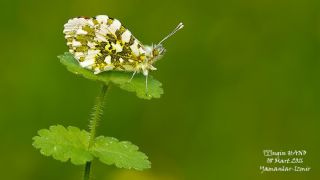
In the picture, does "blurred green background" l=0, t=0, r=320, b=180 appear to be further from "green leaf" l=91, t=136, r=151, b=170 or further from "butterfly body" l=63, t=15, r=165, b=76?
"green leaf" l=91, t=136, r=151, b=170

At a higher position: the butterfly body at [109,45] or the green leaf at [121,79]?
the butterfly body at [109,45]

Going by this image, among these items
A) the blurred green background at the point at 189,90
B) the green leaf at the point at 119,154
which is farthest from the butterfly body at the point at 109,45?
the blurred green background at the point at 189,90

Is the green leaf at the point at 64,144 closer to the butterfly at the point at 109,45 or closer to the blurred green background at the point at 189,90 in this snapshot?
the butterfly at the point at 109,45

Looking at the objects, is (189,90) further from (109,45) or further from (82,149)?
(82,149)

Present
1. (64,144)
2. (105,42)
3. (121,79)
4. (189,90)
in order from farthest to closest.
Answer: (189,90), (105,42), (121,79), (64,144)

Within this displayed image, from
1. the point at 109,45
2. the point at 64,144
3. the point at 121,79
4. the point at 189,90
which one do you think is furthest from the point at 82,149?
the point at 189,90

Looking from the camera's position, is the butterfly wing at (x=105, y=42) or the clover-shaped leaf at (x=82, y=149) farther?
the butterfly wing at (x=105, y=42)

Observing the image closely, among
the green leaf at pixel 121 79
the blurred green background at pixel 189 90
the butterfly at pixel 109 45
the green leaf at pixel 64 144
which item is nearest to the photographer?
the green leaf at pixel 64 144
